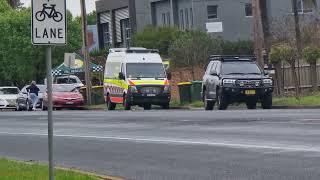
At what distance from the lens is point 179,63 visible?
46.2 metres

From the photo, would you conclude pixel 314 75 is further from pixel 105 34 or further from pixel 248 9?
pixel 105 34

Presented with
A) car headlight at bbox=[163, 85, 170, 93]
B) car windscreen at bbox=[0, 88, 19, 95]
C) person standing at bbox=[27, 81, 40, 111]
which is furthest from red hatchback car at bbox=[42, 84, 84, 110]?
car headlight at bbox=[163, 85, 170, 93]

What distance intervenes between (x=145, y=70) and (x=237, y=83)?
7.32 m

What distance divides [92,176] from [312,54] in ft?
79.7

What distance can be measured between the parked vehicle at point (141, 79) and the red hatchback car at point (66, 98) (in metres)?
8.08

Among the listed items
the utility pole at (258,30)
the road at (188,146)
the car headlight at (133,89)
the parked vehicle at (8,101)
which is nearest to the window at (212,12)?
the parked vehicle at (8,101)

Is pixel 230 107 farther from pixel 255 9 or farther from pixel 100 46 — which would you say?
pixel 100 46

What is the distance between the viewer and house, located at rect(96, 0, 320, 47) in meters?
56.4

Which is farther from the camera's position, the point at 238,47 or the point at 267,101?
the point at 238,47

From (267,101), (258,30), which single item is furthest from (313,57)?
(267,101)

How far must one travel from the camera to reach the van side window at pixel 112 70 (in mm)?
35634

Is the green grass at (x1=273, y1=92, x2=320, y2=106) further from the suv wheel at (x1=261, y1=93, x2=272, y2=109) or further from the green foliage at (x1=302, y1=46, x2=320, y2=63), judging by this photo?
the green foliage at (x1=302, y1=46, x2=320, y2=63)

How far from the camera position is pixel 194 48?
4447 cm

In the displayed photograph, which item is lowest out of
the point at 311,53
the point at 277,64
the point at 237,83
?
the point at 237,83
